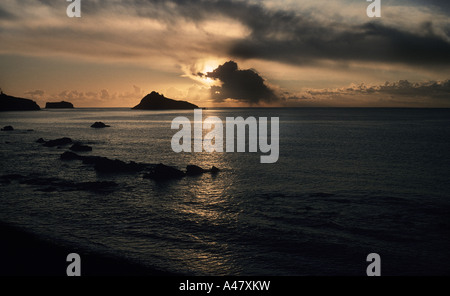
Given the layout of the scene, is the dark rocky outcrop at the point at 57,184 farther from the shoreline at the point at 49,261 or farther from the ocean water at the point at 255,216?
the shoreline at the point at 49,261

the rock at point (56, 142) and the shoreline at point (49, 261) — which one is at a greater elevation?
the rock at point (56, 142)

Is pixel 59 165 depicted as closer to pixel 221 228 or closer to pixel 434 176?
pixel 221 228

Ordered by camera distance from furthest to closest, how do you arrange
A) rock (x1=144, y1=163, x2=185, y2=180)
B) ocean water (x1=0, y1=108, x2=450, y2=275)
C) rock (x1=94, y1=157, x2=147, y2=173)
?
rock (x1=94, y1=157, x2=147, y2=173)
rock (x1=144, y1=163, x2=185, y2=180)
ocean water (x1=0, y1=108, x2=450, y2=275)

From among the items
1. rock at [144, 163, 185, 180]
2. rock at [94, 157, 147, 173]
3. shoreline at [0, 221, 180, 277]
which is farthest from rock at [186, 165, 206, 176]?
shoreline at [0, 221, 180, 277]

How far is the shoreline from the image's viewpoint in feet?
53.9

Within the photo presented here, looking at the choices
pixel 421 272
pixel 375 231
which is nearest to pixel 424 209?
pixel 375 231

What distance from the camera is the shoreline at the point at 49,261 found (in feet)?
53.9

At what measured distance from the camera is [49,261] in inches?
694

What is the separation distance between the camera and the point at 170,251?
18.7 meters

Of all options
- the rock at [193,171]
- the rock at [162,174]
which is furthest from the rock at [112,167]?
the rock at [193,171]

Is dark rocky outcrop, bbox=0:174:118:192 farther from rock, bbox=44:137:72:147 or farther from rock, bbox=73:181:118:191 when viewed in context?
rock, bbox=44:137:72:147
